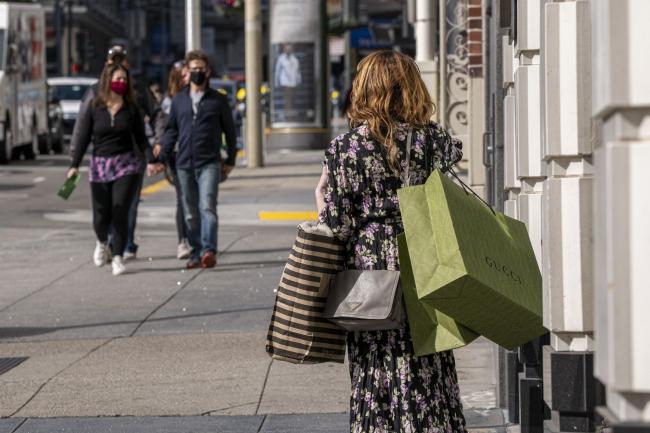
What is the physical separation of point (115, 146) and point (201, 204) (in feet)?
2.84

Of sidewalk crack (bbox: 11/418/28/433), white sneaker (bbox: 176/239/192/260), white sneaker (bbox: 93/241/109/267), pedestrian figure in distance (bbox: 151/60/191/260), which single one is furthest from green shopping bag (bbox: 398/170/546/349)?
white sneaker (bbox: 176/239/192/260)

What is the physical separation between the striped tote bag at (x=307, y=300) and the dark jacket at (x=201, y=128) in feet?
25.8

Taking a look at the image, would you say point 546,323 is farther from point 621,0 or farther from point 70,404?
point 70,404

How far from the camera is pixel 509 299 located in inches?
185

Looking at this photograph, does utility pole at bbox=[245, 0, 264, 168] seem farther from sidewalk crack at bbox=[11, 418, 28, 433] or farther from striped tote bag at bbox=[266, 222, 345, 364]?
striped tote bag at bbox=[266, 222, 345, 364]

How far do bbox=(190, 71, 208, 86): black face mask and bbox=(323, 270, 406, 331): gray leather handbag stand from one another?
797 centimetres

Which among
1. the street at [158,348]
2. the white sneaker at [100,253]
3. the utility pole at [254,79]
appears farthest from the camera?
the utility pole at [254,79]

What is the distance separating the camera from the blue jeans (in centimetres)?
1315

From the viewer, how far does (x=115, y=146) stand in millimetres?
13047

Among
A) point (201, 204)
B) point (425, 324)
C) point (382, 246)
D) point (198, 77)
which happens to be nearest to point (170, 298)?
point (201, 204)

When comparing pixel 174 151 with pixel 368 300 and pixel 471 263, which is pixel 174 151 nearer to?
pixel 368 300

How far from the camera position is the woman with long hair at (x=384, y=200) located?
16.9 feet

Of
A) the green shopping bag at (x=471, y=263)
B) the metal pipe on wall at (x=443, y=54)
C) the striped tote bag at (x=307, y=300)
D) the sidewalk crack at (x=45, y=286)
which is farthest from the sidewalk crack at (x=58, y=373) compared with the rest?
the metal pipe on wall at (x=443, y=54)

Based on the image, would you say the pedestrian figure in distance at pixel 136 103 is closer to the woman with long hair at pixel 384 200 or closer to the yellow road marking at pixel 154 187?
the woman with long hair at pixel 384 200
